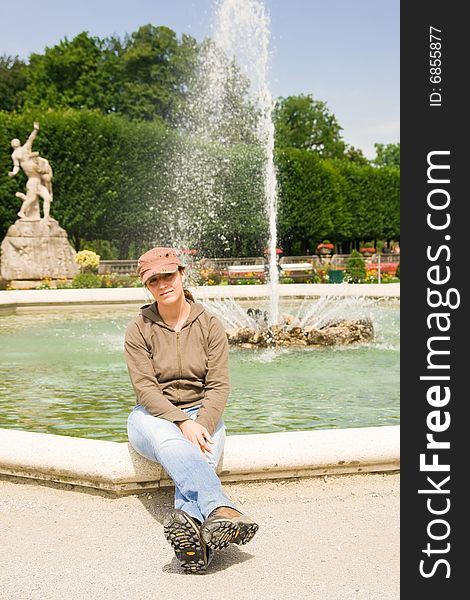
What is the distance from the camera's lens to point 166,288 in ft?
12.8

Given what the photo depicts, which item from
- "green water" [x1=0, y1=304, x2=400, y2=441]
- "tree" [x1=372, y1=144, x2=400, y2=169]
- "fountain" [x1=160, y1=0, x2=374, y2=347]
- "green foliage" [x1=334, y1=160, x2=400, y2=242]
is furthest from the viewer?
"tree" [x1=372, y1=144, x2=400, y2=169]

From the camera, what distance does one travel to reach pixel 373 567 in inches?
131

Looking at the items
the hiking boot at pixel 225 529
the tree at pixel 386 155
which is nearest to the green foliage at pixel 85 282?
the hiking boot at pixel 225 529

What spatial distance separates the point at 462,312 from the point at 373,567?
116cm

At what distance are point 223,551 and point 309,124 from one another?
55933 mm

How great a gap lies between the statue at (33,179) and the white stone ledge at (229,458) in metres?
20.2

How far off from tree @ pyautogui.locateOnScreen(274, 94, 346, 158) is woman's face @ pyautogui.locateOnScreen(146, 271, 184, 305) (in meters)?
54.2

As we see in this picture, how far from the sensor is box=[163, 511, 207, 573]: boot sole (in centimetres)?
324

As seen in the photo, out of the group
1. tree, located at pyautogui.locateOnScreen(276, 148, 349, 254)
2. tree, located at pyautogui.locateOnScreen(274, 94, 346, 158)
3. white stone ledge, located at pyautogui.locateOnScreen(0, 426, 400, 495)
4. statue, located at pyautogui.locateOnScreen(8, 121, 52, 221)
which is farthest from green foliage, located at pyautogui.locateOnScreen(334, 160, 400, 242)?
white stone ledge, located at pyautogui.locateOnScreen(0, 426, 400, 495)

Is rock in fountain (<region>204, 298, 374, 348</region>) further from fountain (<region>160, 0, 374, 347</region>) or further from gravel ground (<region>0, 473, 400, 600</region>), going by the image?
gravel ground (<region>0, 473, 400, 600</region>)

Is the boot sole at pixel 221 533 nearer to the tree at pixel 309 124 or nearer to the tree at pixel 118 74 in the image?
the tree at pixel 118 74

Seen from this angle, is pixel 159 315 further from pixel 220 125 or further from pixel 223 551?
pixel 220 125

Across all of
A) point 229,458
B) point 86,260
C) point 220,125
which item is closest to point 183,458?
point 229,458

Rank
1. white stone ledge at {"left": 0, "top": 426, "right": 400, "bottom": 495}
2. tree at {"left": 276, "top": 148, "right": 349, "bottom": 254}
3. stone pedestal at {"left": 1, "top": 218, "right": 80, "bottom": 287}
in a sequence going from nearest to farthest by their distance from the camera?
1. white stone ledge at {"left": 0, "top": 426, "right": 400, "bottom": 495}
2. stone pedestal at {"left": 1, "top": 218, "right": 80, "bottom": 287}
3. tree at {"left": 276, "top": 148, "right": 349, "bottom": 254}
